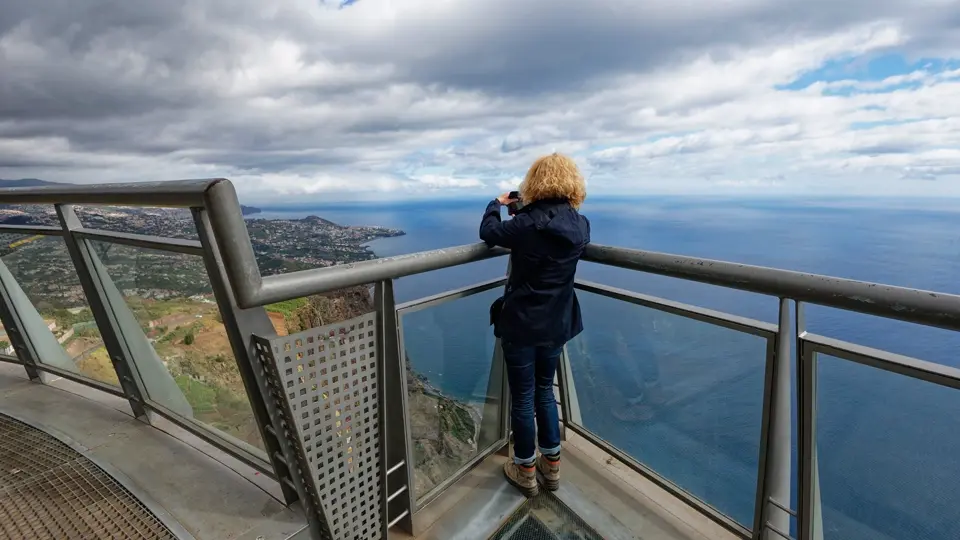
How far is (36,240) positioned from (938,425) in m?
4.87

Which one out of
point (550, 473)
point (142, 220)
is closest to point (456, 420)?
point (550, 473)

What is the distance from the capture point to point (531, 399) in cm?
A: 238

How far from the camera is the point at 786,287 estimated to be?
156cm

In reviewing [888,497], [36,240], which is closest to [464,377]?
[888,497]

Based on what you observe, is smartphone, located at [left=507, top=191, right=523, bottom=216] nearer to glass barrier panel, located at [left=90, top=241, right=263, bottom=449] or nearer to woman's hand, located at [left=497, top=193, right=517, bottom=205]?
woman's hand, located at [left=497, top=193, right=517, bottom=205]

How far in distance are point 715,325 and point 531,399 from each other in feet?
3.40

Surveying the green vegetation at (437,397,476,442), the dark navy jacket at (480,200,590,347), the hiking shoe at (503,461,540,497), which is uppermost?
the dark navy jacket at (480,200,590,347)

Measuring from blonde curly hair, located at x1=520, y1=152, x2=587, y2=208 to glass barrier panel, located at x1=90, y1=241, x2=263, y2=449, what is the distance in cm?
153

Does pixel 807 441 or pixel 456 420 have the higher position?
pixel 807 441

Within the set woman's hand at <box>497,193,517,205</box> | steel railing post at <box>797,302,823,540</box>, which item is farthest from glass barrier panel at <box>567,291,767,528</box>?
woman's hand at <box>497,193,517,205</box>

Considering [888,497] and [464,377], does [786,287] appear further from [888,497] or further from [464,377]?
[464,377]

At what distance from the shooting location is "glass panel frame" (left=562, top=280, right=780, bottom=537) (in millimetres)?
1824

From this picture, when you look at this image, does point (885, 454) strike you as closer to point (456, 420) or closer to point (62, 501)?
point (456, 420)

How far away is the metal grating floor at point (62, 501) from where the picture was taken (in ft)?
6.13
